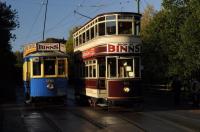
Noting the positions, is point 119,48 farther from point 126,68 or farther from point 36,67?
point 36,67

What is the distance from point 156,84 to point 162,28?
15.3 m

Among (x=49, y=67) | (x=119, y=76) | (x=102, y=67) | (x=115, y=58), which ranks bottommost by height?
(x=119, y=76)

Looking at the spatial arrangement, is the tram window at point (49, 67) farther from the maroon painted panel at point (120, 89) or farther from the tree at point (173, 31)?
the tree at point (173, 31)

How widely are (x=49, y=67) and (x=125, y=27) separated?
520 cm

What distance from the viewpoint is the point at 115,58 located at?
2614cm

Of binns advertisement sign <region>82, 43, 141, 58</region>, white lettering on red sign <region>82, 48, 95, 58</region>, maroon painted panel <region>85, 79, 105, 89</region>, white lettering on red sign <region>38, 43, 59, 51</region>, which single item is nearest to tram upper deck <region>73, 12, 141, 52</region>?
binns advertisement sign <region>82, 43, 141, 58</region>

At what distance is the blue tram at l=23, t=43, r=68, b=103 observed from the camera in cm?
2956

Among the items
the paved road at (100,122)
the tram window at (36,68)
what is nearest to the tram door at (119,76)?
the paved road at (100,122)

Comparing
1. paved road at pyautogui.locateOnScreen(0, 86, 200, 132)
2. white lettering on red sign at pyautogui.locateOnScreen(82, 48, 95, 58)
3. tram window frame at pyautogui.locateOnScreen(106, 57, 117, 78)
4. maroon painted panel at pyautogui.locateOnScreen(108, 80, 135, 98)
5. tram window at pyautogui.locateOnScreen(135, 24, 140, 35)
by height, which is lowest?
paved road at pyautogui.locateOnScreen(0, 86, 200, 132)

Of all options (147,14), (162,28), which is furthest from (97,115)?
(147,14)

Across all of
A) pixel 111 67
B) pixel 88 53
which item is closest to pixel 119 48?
pixel 111 67

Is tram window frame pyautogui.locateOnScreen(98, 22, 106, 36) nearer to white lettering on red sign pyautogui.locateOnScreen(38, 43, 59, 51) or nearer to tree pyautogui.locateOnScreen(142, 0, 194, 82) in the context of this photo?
tree pyautogui.locateOnScreen(142, 0, 194, 82)

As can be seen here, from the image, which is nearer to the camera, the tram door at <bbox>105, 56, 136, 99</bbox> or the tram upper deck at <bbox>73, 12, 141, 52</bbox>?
the tram door at <bbox>105, 56, 136, 99</bbox>

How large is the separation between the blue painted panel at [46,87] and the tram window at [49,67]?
1.44ft
